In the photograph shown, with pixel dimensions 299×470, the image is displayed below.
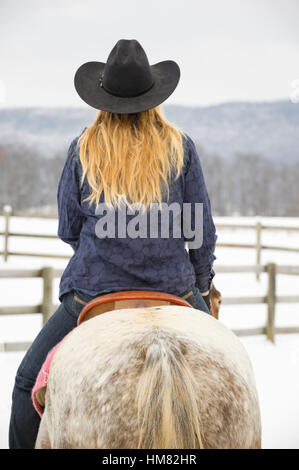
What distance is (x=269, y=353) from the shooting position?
450cm

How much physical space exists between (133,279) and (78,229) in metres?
0.34

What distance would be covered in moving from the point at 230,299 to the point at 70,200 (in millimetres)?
3589

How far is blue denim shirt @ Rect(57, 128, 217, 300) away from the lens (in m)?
1.30

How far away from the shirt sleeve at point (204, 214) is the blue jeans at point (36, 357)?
7.7 inches

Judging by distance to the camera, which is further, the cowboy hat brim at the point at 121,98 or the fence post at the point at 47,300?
the fence post at the point at 47,300

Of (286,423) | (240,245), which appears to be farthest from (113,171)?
(240,245)

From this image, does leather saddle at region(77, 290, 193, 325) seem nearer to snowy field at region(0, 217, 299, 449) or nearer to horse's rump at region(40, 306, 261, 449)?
horse's rump at region(40, 306, 261, 449)

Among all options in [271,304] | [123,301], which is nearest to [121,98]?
[123,301]

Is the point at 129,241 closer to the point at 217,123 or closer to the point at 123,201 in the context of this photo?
the point at 123,201

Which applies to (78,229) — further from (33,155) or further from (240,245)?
(33,155)

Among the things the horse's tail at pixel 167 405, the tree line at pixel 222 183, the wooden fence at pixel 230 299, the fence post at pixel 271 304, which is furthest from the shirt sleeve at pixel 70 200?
the tree line at pixel 222 183

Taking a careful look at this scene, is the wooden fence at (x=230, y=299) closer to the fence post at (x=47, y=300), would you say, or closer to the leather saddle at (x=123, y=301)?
the fence post at (x=47, y=300)

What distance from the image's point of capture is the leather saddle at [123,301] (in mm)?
1235

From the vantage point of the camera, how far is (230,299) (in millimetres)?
4680
